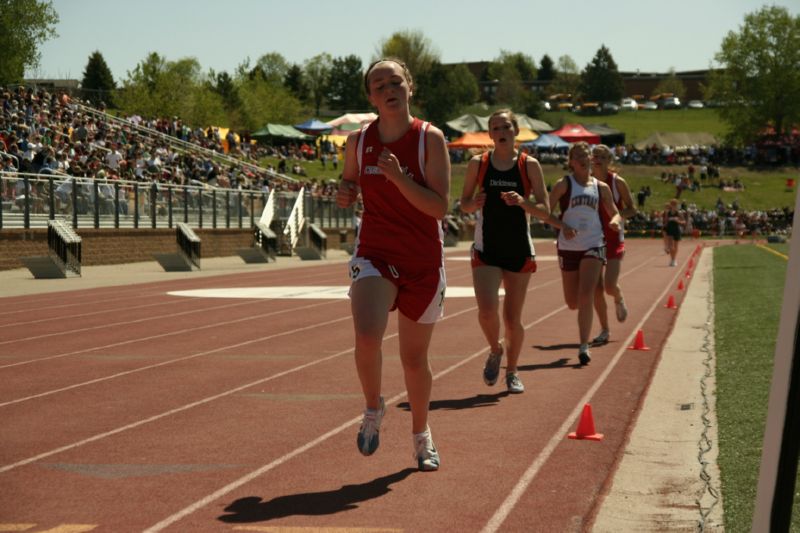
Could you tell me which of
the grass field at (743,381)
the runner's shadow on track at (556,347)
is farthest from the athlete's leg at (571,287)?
the grass field at (743,381)

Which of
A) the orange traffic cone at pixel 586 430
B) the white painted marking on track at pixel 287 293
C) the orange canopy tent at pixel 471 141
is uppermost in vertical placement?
the orange canopy tent at pixel 471 141

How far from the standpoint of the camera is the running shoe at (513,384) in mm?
9391

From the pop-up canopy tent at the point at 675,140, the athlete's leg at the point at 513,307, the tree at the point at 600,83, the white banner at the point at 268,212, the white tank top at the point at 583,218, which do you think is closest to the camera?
the athlete's leg at the point at 513,307

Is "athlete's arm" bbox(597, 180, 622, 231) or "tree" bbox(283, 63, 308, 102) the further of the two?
"tree" bbox(283, 63, 308, 102)

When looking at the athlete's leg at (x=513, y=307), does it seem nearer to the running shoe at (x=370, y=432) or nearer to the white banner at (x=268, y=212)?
the running shoe at (x=370, y=432)

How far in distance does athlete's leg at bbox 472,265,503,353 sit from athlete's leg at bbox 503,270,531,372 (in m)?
0.09

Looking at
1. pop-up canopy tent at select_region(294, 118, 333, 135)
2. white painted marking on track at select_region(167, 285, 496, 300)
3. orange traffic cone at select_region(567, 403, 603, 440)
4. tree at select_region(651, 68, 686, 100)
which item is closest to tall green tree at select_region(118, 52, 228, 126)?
pop-up canopy tent at select_region(294, 118, 333, 135)

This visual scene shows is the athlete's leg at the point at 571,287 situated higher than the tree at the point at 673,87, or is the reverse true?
the tree at the point at 673,87

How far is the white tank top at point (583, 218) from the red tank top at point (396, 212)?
18.0 feet

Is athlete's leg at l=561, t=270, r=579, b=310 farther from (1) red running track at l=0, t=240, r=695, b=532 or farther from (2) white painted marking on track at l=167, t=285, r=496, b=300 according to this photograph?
(2) white painted marking on track at l=167, t=285, r=496, b=300

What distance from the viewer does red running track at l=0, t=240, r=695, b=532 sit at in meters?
5.41

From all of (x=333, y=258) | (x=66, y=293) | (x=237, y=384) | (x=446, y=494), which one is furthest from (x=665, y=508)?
(x=333, y=258)

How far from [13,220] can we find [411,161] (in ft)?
74.5

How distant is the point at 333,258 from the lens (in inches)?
1640
